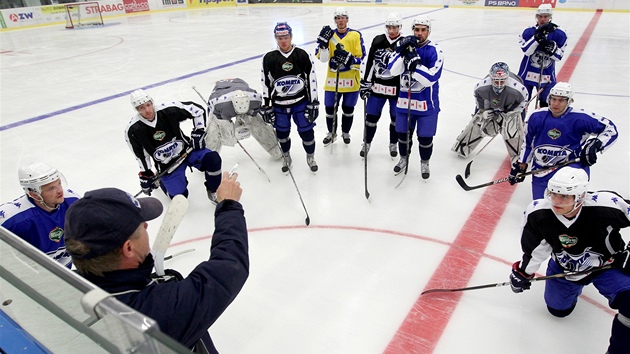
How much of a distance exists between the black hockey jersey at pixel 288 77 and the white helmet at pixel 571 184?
2187mm

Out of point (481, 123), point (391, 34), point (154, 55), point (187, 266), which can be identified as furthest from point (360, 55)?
point (154, 55)

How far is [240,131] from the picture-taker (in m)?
3.71

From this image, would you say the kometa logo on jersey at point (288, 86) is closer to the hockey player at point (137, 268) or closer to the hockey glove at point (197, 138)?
the hockey glove at point (197, 138)

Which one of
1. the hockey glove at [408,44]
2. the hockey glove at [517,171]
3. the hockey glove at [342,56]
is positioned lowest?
the hockey glove at [517,171]

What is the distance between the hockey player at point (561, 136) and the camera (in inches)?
98.3

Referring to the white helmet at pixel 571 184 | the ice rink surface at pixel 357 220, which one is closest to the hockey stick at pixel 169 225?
the ice rink surface at pixel 357 220

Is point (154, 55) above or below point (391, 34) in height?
below

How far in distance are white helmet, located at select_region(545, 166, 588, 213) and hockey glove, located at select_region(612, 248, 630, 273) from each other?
29 cm

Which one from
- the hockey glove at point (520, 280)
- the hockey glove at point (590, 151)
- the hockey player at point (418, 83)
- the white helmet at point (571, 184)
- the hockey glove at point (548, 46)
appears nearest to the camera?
the white helmet at point (571, 184)

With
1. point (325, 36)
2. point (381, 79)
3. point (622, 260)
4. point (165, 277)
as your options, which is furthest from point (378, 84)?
point (165, 277)

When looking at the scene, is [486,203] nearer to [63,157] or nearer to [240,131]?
[240,131]

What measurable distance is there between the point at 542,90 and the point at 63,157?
16.6 ft

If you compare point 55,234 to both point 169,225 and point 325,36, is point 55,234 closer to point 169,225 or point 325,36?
point 169,225

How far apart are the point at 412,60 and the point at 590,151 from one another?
1.31 metres
